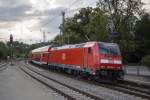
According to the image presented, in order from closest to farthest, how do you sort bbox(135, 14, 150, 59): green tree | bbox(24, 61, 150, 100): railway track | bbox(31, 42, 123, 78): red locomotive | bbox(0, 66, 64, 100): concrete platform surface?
bbox(0, 66, 64, 100): concrete platform surface < bbox(24, 61, 150, 100): railway track < bbox(31, 42, 123, 78): red locomotive < bbox(135, 14, 150, 59): green tree

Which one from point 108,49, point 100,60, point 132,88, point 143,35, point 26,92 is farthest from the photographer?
point 143,35

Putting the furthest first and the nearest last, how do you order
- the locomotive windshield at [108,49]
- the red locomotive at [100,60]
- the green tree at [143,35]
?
the green tree at [143,35], the locomotive windshield at [108,49], the red locomotive at [100,60]

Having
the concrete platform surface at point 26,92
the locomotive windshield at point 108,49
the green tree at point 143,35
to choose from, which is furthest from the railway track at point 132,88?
the green tree at point 143,35

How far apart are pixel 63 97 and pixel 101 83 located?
34.9 ft

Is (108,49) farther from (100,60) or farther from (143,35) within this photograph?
(143,35)

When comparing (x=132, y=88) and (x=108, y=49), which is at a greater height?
(x=108, y=49)

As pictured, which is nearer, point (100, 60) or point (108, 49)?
point (100, 60)

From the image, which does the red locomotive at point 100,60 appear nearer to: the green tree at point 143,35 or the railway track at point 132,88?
the railway track at point 132,88

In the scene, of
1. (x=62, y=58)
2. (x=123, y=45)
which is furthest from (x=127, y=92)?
(x=123, y=45)

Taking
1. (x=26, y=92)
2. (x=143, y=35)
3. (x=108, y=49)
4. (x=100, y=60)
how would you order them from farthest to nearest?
1. (x=143, y=35)
2. (x=108, y=49)
3. (x=100, y=60)
4. (x=26, y=92)

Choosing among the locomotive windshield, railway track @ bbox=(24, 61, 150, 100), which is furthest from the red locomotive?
railway track @ bbox=(24, 61, 150, 100)

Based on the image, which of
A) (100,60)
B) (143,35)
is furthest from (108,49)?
(143,35)

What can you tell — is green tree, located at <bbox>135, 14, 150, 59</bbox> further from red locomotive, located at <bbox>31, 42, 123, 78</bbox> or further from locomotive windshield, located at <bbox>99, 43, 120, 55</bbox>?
locomotive windshield, located at <bbox>99, 43, 120, 55</bbox>

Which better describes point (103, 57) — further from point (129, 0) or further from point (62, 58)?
point (129, 0)
